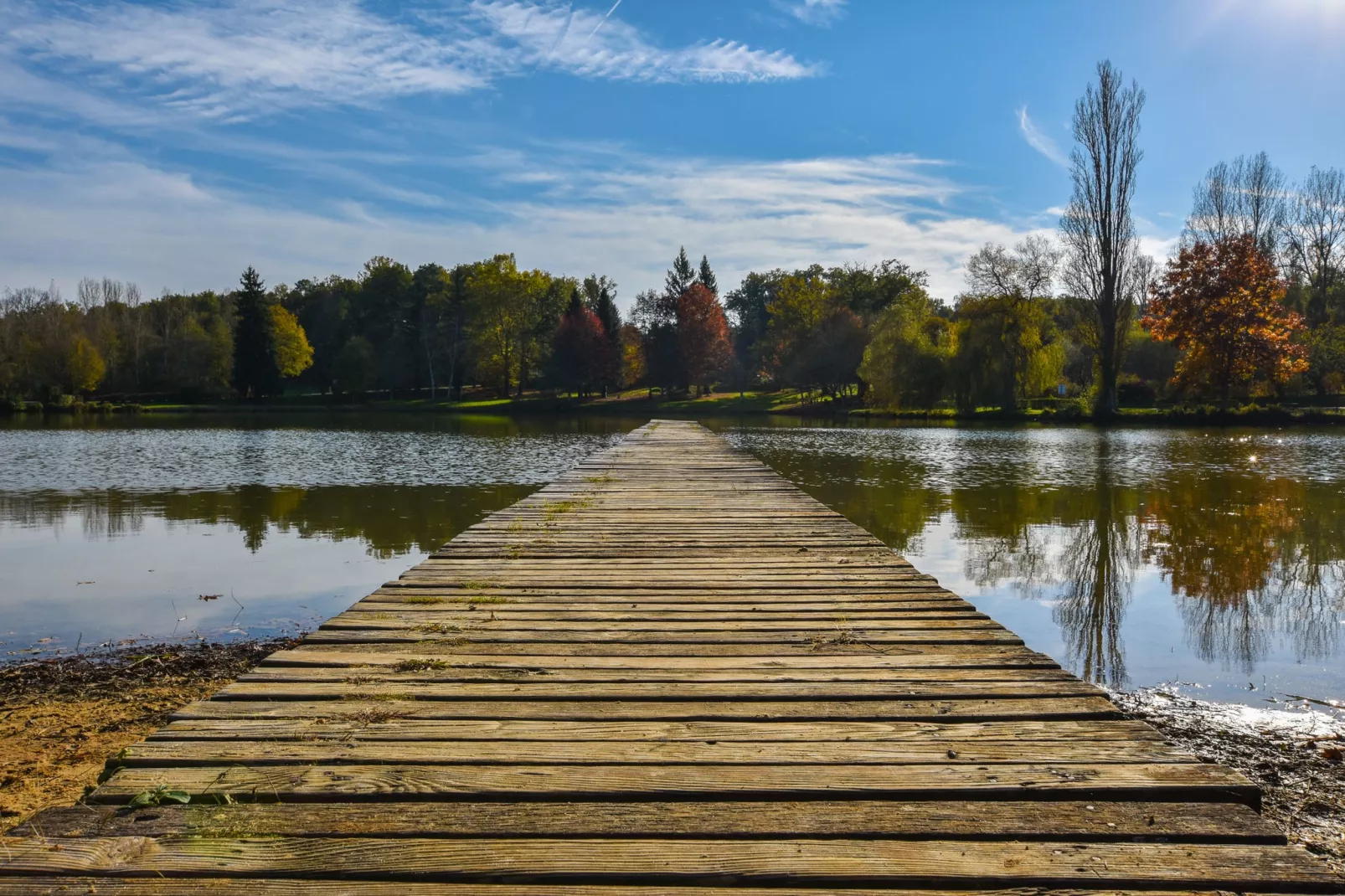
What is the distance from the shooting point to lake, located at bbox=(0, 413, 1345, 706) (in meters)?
7.18

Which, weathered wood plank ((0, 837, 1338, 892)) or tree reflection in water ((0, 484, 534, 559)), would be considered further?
tree reflection in water ((0, 484, 534, 559))

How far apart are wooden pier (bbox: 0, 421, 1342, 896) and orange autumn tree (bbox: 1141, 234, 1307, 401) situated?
41546mm

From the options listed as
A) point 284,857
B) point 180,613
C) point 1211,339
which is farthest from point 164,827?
point 1211,339

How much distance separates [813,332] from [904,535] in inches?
1730

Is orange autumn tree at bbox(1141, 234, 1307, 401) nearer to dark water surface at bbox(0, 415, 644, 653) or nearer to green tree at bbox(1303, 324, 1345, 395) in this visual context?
green tree at bbox(1303, 324, 1345, 395)

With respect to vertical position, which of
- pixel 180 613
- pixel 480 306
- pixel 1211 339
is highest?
pixel 480 306

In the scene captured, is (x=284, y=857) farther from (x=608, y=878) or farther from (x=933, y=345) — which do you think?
(x=933, y=345)

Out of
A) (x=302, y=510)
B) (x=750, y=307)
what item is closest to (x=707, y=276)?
(x=750, y=307)

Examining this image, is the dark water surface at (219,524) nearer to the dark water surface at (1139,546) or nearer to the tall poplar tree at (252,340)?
the dark water surface at (1139,546)

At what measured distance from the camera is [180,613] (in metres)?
7.87

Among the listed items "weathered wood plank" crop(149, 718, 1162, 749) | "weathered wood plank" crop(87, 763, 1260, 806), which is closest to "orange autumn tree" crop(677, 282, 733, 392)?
"weathered wood plank" crop(149, 718, 1162, 749)

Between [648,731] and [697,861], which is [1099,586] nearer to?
[648,731]

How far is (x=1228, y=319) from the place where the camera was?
39344 millimetres

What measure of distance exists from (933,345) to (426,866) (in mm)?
45793
